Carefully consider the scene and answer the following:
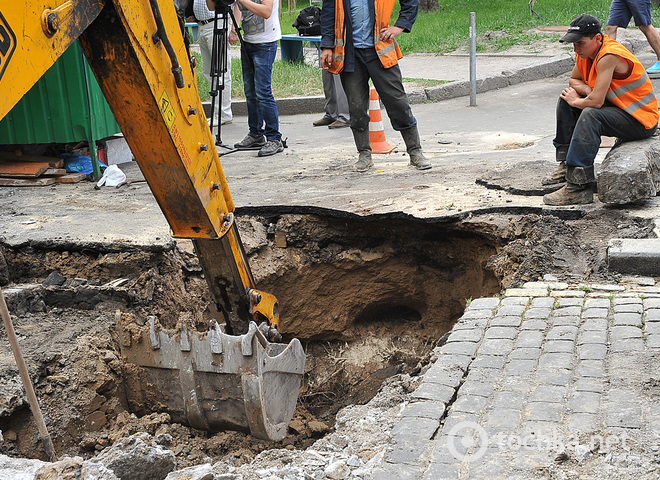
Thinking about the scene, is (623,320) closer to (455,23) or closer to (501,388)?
(501,388)

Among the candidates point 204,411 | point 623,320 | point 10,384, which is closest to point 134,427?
point 204,411

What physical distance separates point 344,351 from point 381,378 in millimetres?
629

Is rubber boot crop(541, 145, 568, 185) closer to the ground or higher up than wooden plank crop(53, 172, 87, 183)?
higher up

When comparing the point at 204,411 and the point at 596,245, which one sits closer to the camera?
the point at 204,411

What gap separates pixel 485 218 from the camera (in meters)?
5.00

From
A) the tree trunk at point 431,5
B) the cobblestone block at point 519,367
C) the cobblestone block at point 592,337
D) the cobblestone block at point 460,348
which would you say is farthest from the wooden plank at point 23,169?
the tree trunk at point 431,5

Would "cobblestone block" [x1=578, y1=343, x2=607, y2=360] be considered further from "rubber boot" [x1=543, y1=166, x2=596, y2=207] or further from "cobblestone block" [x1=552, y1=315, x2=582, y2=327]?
"rubber boot" [x1=543, y1=166, x2=596, y2=207]

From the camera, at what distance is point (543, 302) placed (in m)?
3.66

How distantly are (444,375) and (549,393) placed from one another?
447 millimetres

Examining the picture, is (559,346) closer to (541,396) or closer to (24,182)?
(541,396)

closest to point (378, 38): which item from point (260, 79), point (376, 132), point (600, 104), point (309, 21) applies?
point (376, 132)

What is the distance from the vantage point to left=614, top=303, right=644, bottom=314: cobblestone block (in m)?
3.44

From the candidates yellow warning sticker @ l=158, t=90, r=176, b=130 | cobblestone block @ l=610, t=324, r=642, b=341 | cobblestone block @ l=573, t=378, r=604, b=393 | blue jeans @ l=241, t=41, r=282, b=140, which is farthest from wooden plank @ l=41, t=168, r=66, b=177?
cobblestone block @ l=573, t=378, r=604, b=393

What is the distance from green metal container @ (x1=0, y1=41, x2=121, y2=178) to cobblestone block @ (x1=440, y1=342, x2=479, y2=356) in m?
4.88
